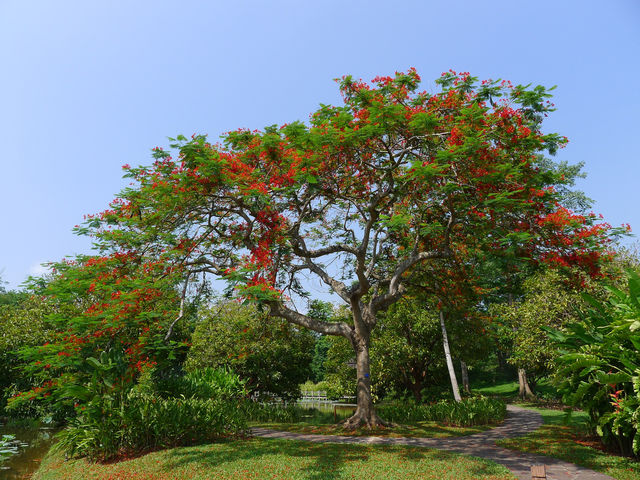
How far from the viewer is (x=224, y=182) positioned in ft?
38.0

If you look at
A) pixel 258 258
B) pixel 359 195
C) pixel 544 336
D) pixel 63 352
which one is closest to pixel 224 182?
pixel 258 258

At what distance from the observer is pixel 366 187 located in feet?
43.4

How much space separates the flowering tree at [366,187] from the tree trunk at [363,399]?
4cm

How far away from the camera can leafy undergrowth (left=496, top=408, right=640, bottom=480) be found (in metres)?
7.76

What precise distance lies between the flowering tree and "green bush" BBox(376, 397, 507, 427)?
3495 millimetres

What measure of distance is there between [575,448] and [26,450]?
57.3 ft

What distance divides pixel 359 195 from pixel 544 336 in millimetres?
9772

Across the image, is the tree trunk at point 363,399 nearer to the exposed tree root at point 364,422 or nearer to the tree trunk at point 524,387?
the exposed tree root at point 364,422

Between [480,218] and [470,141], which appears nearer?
[470,141]

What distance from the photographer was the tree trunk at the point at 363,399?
43.6 feet

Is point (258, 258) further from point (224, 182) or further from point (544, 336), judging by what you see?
point (544, 336)

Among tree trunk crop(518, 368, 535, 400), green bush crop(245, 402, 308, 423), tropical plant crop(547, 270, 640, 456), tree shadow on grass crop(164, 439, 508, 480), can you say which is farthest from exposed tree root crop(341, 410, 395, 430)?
tree trunk crop(518, 368, 535, 400)

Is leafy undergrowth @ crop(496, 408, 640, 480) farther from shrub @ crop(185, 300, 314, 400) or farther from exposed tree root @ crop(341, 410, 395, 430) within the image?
shrub @ crop(185, 300, 314, 400)

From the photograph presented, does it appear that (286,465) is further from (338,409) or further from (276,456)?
(338,409)
